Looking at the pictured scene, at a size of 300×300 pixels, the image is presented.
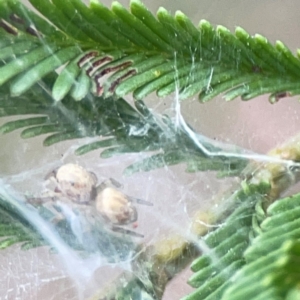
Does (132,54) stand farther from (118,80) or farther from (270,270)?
(270,270)

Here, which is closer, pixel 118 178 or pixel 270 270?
pixel 270 270

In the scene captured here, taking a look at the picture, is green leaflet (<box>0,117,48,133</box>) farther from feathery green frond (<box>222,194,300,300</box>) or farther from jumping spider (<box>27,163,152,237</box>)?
feathery green frond (<box>222,194,300,300</box>)

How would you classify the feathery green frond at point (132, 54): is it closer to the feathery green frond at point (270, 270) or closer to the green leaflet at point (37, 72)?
the green leaflet at point (37, 72)

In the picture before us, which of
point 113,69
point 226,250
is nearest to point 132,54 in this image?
point 113,69

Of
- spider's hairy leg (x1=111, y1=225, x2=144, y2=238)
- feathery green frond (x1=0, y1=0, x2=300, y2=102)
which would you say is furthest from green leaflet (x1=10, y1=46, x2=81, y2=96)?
spider's hairy leg (x1=111, y1=225, x2=144, y2=238)

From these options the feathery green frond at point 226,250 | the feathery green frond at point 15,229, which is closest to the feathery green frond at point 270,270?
the feathery green frond at point 226,250

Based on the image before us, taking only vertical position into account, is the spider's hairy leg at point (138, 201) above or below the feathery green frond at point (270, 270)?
above
